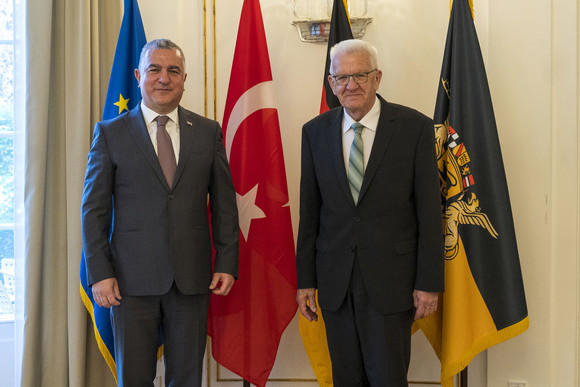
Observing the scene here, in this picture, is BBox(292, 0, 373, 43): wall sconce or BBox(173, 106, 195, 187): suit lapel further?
BBox(292, 0, 373, 43): wall sconce

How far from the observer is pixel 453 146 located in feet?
7.56

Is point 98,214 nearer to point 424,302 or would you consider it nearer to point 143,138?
point 143,138

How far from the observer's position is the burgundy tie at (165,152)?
1.92m

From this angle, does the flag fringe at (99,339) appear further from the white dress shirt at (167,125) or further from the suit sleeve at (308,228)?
the suit sleeve at (308,228)

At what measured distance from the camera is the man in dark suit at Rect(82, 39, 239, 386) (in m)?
1.87

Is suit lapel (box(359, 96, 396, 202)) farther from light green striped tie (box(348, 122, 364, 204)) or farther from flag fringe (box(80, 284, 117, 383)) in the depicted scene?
flag fringe (box(80, 284, 117, 383))

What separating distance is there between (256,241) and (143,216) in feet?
2.28

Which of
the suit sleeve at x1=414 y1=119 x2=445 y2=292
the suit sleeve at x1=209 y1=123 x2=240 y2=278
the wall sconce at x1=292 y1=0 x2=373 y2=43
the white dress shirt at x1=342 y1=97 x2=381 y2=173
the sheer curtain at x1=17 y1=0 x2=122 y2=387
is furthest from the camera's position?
the wall sconce at x1=292 y1=0 x2=373 y2=43

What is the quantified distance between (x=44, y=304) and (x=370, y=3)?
7.43 ft

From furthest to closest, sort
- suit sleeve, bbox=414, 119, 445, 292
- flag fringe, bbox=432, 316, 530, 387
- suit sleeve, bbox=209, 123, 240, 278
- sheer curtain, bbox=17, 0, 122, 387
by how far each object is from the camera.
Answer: sheer curtain, bbox=17, 0, 122, 387 → flag fringe, bbox=432, 316, 530, 387 → suit sleeve, bbox=209, 123, 240, 278 → suit sleeve, bbox=414, 119, 445, 292

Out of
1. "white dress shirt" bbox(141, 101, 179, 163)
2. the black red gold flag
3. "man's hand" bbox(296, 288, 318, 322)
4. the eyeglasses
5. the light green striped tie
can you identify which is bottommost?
"man's hand" bbox(296, 288, 318, 322)

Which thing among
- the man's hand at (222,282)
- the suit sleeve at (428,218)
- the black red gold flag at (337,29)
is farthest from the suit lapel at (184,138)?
the suit sleeve at (428,218)

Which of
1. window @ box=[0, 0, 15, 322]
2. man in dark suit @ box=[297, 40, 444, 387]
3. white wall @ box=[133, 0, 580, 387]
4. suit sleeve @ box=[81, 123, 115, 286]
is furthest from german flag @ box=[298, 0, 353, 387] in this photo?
window @ box=[0, 0, 15, 322]

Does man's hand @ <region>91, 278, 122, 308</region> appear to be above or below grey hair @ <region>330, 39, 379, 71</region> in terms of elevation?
below
